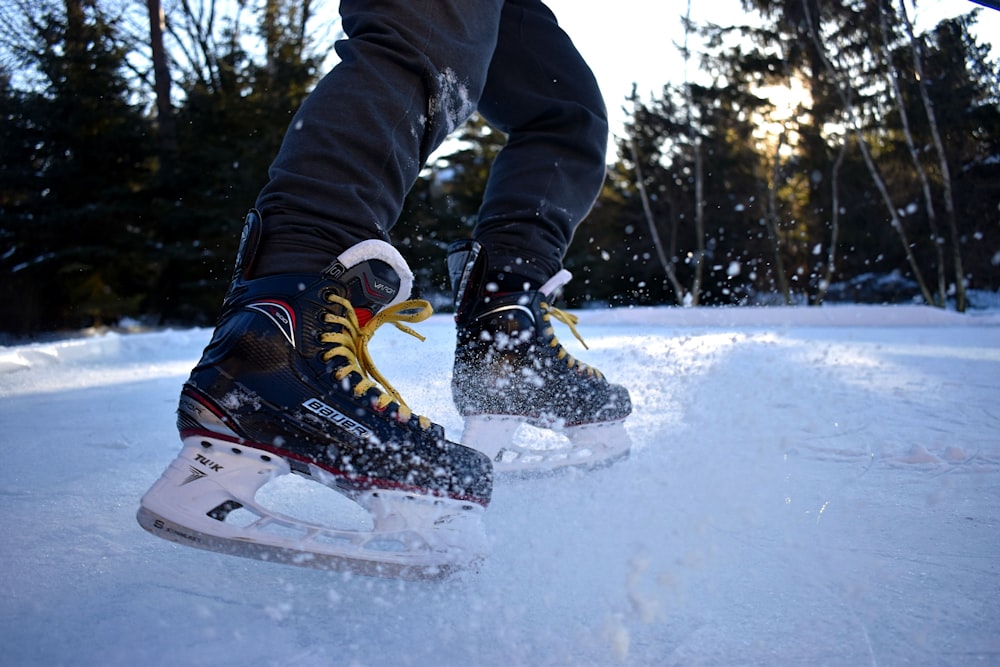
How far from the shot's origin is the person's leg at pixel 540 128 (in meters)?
0.89

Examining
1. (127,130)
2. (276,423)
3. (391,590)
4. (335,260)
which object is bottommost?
(391,590)

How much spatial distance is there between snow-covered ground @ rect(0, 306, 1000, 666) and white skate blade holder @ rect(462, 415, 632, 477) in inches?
1.2

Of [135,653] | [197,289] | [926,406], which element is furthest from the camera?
[197,289]

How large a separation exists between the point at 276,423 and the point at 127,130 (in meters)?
9.50

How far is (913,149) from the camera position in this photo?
850 centimetres

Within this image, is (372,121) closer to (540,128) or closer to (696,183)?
(540,128)

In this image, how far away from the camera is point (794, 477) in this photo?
2.39 feet

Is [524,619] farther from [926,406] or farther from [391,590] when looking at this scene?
[926,406]

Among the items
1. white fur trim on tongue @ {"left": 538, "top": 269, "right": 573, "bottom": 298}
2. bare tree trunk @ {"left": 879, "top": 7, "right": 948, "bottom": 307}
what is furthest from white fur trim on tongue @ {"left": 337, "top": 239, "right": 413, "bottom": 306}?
bare tree trunk @ {"left": 879, "top": 7, "right": 948, "bottom": 307}

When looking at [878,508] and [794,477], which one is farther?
[794,477]

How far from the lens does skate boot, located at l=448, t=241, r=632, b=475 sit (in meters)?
0.77

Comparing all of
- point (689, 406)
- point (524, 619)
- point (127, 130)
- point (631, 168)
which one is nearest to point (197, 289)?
point (127, 130)

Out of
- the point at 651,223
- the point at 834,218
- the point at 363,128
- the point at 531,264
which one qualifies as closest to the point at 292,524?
the point at 363,128

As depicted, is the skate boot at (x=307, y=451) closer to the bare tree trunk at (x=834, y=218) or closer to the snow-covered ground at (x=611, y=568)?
the snow-covered ground at (x=611, y=568)
